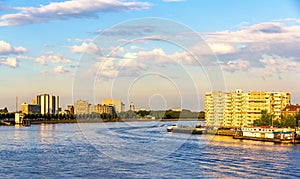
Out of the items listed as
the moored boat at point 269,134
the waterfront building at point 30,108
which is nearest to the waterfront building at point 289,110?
the moored boat at point 269,134

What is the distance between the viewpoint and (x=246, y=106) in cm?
3097

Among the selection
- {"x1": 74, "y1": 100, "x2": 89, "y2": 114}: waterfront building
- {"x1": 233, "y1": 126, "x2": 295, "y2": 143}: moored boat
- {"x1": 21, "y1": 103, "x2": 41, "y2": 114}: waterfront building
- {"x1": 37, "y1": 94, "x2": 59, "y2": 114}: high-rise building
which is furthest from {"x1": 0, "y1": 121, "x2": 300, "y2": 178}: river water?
{"x1": 37, "y1": 94, "x2": 59, "y2": 114}: high-rise building

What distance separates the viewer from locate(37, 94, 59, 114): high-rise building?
60.7 m

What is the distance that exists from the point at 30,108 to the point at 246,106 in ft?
110

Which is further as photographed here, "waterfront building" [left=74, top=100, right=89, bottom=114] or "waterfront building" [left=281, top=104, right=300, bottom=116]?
"waterfront building" [left=74, top=100, right=89, bottom=114]

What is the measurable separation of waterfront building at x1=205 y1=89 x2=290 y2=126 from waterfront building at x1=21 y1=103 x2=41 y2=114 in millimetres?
29853

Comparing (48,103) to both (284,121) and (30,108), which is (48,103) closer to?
(30,108)

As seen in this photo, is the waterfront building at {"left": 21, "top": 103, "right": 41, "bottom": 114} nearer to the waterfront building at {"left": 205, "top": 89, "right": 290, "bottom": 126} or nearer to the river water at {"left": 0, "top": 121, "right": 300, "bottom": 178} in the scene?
the waterfront building at {"left": 205, "top": 89, "right": 290, "bottom": 126}

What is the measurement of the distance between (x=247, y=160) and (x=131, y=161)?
276 cm

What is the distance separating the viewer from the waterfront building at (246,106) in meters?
30.7

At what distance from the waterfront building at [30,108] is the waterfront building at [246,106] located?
29.9 m

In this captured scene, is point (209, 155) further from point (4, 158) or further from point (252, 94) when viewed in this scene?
point (252, 94)

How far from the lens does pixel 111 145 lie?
15953 millimetres

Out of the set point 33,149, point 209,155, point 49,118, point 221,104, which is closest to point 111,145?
point 33,149
